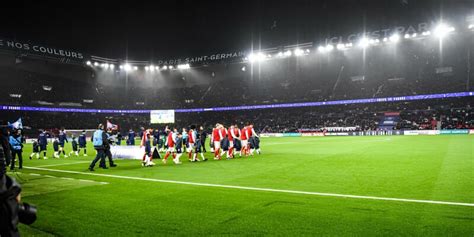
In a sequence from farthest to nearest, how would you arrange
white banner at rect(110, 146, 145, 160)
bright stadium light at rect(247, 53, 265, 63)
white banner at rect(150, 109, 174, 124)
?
1. bright stadium light at rect(247, 53, 265, 63)
2. white banner at rect(150, 109, 174, 124)
3. white banner at rect(110, 146, 145, 160)

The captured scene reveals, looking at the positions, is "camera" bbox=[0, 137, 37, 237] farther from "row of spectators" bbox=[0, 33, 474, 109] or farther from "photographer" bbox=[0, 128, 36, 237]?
"row of spectators" bbox=[0, 33, 474, 109]

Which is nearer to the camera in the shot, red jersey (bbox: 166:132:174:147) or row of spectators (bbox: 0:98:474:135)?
red jersey (bbox: 166:132:174:147)

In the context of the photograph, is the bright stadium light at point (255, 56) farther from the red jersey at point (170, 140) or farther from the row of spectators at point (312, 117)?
the red jersey at point (170, 140)

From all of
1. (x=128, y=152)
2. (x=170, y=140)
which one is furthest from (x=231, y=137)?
(x=128, y=152)

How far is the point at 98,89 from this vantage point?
68812 millimetres

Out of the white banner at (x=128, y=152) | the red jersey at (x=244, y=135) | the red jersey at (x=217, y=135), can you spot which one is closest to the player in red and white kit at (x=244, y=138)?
the red jersey at (x=244, y=135)

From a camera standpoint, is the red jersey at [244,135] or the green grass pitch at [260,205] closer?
the green grass pitch at [260,205]

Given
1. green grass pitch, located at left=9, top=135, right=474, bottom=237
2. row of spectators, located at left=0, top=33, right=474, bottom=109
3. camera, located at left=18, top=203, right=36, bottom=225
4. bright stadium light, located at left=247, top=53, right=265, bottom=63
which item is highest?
bright stadium light, located at left=247, top=53, right=265, bottom=63

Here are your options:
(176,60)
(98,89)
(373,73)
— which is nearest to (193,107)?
(176,60)

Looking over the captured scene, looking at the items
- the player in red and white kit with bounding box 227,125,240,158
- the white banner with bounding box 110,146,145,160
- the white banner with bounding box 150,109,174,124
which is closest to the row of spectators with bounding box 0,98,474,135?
the white banner with bounding box 150,109,174,124

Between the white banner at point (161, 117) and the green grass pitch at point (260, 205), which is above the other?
the white banner at point (161, 117)

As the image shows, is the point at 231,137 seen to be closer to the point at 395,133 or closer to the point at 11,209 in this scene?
the point at 11,209

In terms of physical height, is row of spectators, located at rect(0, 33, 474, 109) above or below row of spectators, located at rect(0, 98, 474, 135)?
above

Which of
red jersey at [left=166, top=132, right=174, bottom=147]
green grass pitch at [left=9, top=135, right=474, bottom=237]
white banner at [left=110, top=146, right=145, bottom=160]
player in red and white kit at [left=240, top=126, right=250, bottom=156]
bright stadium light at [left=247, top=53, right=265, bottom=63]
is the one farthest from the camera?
bright stadium light at [left=247, top=53, right=265, bottom=63]
